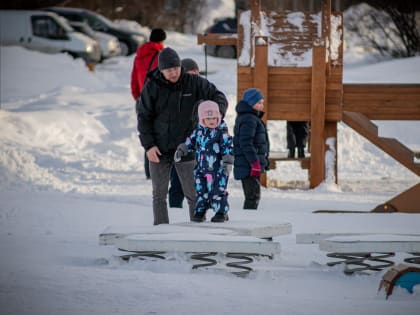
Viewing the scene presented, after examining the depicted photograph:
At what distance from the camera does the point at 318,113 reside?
12203mm

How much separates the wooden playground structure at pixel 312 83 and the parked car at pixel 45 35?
16.1 m

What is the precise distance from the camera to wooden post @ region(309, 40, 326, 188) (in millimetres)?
12047

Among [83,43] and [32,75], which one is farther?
[83,43]

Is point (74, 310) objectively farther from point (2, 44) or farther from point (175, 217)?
point (2, 44)

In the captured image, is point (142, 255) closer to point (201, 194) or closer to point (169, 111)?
point (201, 194)

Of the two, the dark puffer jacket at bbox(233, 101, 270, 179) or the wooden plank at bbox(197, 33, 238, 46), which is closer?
the dark puffer jacket at bbox(233, 101, 270, 179)

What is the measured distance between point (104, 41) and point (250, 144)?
22.6 metres

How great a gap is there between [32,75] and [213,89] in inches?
676

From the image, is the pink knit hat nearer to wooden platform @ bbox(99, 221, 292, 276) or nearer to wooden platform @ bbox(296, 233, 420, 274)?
wooden platform @ bbox(99, 221, 292, 276)

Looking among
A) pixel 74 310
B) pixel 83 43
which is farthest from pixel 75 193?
pixel 83 43

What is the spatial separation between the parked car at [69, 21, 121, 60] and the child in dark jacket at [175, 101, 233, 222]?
23.6 meters

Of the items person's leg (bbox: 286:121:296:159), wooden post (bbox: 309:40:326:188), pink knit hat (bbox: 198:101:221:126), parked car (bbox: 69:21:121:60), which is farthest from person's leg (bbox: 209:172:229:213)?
parked car (bbox: 69:21:121:60)

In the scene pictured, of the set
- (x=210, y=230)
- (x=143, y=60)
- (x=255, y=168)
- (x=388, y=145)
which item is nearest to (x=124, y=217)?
(x=255, y=168)

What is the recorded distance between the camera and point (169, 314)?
527 cm
